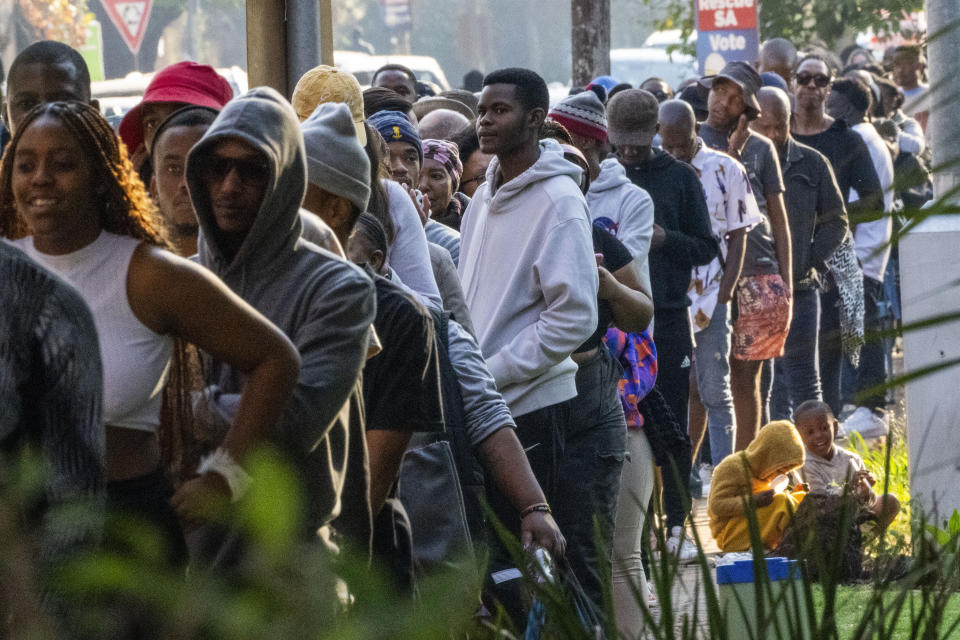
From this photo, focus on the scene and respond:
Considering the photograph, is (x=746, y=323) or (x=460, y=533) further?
(x=746, y=323)

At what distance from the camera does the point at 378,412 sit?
3.42 meters

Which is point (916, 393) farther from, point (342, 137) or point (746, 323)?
point (342, 137)

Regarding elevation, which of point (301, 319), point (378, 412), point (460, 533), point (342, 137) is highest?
point (342, 137)

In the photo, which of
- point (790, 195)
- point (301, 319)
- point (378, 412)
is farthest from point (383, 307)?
point (790, 195)

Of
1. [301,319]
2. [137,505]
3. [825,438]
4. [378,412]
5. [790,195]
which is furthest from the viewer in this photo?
[790,195]

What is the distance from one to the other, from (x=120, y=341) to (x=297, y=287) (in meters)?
0.41

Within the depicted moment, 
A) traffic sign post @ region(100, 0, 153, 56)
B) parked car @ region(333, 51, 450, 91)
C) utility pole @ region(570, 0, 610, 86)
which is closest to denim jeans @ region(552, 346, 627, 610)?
utility pole @ region(570, 0, 610, 86)

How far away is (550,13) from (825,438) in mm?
60333

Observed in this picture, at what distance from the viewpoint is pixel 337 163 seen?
3.46m

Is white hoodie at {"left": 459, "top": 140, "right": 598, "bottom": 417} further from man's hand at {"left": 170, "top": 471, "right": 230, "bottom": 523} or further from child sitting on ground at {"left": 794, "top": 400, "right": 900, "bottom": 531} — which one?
child sitting on ground at {"left": 794, "top": 400, "right": 900, "bottom": 531}

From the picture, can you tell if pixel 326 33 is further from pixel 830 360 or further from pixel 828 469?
pixel 830 360

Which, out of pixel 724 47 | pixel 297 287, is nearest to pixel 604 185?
pixel 297 287

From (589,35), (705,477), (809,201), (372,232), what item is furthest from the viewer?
(589,35)

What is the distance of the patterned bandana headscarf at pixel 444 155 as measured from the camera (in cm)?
580
